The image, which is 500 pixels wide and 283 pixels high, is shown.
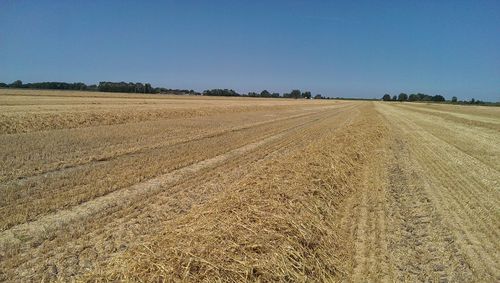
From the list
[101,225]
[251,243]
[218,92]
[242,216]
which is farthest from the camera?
[218,92]

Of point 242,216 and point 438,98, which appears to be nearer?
point 242,216

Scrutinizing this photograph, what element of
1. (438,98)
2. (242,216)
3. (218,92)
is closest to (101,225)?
(242,216)

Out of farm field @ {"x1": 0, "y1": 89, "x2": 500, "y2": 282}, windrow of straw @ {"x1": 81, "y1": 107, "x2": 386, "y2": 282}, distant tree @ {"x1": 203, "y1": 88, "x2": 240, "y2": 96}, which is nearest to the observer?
windrow of straw @ {"x1": 81, "y1": 107, "x2": 386, "y2": 282}

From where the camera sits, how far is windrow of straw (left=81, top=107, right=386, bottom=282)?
384 cm

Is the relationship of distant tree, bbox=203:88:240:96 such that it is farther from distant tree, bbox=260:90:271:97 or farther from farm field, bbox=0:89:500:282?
farm field, bbox=0:89:500:282

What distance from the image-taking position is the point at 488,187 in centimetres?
969

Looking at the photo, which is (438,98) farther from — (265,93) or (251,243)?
(251,243)

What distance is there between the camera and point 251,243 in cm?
442

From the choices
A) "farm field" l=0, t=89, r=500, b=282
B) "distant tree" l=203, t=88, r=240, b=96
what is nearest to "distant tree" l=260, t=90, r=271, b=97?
"distant tree" l=203, t=88, r=240, b=96

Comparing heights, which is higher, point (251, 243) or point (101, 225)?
point (251, 243)

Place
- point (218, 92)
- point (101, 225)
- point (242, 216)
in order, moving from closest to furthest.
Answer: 1. point (242, 216)
2. point (101, 225)
3. point (218, 92)

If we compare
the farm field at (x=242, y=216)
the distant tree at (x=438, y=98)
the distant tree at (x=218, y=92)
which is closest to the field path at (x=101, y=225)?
the farm field at (x=242, y=216)

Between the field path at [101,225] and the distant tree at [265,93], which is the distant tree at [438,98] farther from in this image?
the field path at [101,225]

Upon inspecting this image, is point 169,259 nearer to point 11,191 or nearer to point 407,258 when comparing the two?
point 407,258
